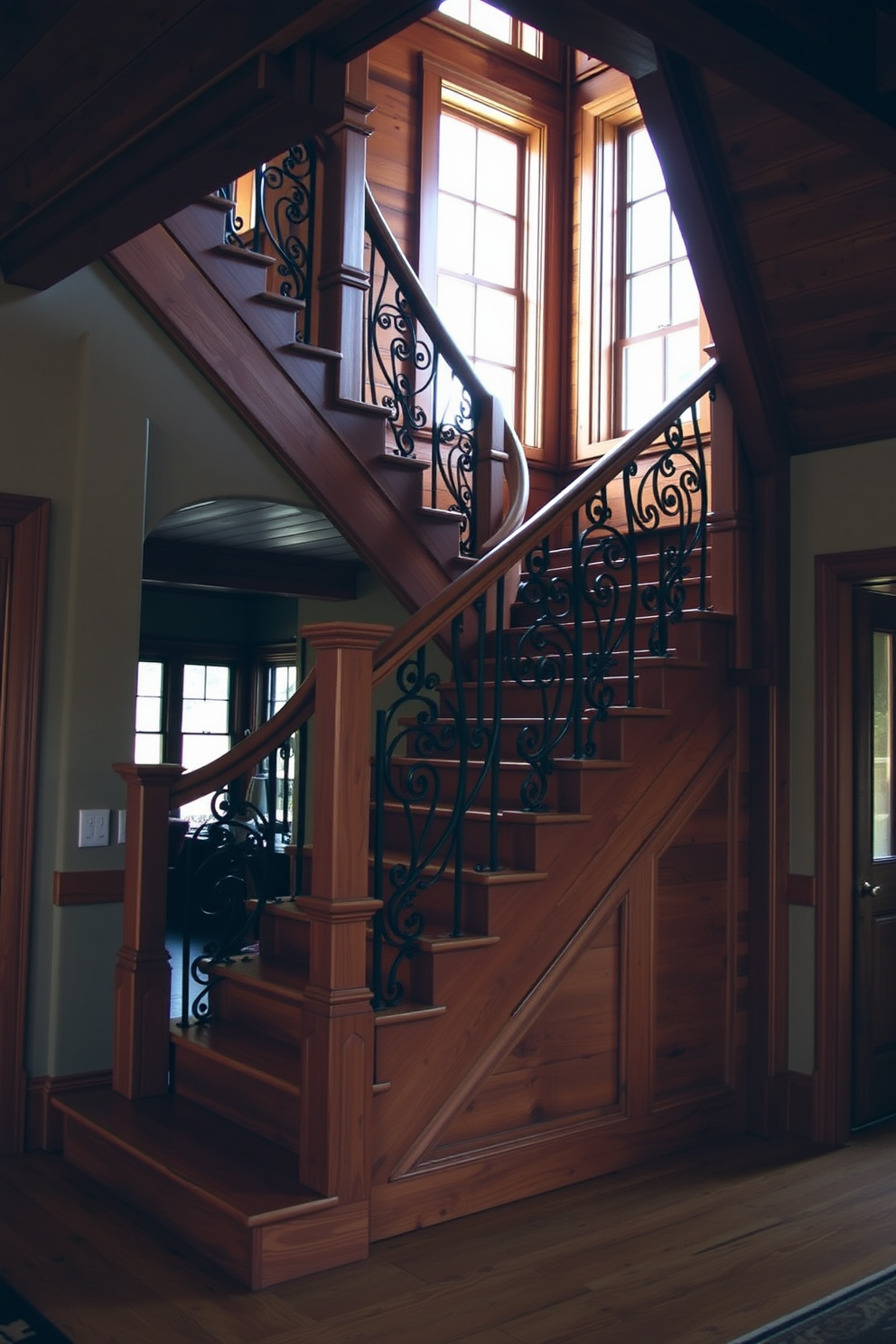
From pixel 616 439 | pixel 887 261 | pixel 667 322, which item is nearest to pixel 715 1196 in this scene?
pixel 887 261

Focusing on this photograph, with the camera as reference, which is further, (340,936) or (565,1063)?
(565,1063)

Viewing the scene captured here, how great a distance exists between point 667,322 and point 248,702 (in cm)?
528

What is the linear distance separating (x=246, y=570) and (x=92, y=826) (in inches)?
102

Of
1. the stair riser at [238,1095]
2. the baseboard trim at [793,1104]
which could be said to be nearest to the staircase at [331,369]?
the stair riser at [238,1095]

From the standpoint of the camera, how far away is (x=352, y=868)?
3.33 meters

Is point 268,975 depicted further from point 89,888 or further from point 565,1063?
point 565,1063

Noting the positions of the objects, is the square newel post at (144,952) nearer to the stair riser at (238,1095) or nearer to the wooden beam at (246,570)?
the stair riser at (238,1095)

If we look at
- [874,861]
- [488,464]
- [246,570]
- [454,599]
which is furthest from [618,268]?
[454,599]

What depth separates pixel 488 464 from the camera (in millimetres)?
5082

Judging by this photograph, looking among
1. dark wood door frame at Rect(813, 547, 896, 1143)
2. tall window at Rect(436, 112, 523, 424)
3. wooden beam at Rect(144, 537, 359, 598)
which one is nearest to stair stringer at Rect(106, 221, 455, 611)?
dark wood door frame at Rect(813, 547, 896, 1143)

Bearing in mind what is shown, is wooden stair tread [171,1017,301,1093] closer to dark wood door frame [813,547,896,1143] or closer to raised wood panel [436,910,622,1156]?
raised wood panel [436,910,622,1156]

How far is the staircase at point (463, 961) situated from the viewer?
330 cm

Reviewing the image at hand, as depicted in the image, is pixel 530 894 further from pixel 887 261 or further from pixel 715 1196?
pixel 887 261

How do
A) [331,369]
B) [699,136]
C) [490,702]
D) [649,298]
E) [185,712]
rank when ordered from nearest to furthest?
[699,136], [331,369], [490,702], [649,298], [185,712]
